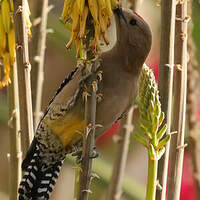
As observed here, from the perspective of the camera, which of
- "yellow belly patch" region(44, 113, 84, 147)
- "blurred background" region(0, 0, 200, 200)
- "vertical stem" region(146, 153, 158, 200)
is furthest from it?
"blurred background" region(0, 0, 200, 200)

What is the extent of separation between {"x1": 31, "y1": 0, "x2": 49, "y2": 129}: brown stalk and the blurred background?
300 millimetres

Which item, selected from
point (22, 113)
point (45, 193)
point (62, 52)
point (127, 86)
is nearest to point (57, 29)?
point (62, 52)

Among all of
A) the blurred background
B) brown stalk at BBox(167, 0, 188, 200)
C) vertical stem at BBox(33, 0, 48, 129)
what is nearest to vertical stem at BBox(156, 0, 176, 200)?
brown stalk at BBox(167, 0, 188, 200)

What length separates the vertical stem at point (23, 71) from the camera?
1634mm

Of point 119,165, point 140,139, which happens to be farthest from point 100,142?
point 140,139

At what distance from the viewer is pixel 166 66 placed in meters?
1.64

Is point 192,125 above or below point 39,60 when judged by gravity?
below

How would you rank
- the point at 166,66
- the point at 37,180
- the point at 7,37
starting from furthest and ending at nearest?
the point at 37,180 → the point at 7,37 → the point at 166,66

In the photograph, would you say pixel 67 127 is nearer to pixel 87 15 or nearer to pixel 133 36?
pixel 133 36

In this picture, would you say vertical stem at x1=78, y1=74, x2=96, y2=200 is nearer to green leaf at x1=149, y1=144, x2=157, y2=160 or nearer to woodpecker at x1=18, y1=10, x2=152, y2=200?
green leaf at x1=149, y1=144, x2=157, y2=160

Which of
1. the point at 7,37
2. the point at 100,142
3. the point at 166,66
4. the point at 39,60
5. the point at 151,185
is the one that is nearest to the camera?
the point at 151,185

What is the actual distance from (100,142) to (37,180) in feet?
2.84

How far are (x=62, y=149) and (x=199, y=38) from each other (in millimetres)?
595

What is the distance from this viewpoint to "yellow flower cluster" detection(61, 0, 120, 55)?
1.44 meters
